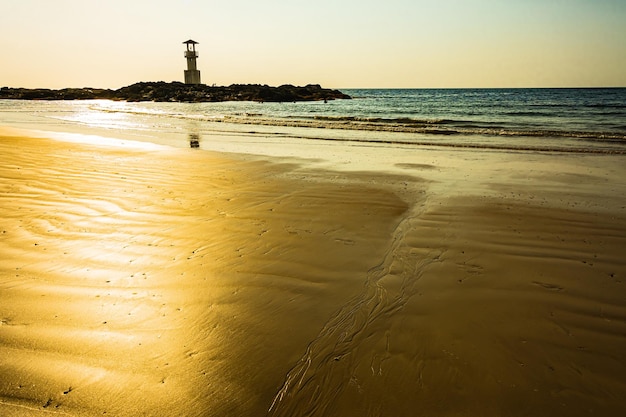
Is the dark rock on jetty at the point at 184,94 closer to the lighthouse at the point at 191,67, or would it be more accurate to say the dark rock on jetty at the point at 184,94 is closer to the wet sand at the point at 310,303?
the lighthouse at the point at 191,67

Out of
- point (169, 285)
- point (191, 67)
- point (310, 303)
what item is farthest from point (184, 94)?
point (310, 303)

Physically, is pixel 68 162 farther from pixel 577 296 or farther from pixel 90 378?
pixel 577 296

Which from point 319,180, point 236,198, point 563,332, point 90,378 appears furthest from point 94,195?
point 563,332

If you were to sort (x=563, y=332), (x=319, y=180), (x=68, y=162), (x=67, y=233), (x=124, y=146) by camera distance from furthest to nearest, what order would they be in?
(x=124, y=146)
(x=68, y=162)
(x=319, y=180)
(x=67, y=233)
(x=563, y=332)

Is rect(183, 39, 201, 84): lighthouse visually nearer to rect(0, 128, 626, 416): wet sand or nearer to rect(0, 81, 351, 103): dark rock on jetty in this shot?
rect(0, 81, 351, 103): dark rock on jetty

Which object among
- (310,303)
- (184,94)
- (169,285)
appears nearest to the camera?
(310,303)

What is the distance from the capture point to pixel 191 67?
72812mm

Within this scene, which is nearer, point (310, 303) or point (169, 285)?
point (310, 303)

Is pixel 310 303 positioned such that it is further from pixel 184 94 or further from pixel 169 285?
pixel 184 94

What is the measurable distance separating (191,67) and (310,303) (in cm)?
7873

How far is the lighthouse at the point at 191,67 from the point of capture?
69200mm

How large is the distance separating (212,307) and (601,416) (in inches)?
115

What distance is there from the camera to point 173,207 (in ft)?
20.4

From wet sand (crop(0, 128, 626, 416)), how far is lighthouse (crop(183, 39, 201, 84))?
7080cm
